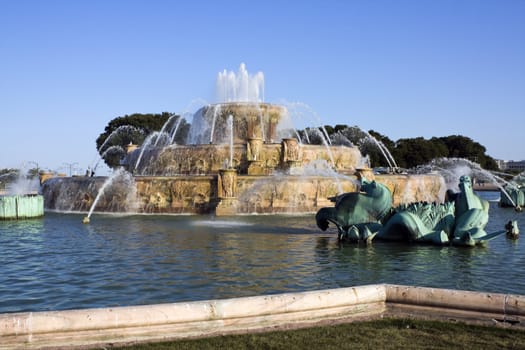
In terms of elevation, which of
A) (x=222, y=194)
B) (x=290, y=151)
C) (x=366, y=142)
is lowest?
(x=222, y=194)

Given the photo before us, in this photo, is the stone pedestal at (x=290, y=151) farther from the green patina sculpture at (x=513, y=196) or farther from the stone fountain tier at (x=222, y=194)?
the green patina sculpture at (x=513, y=196)

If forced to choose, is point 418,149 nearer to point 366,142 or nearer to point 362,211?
point 366,142

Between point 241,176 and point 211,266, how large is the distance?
48.0ft

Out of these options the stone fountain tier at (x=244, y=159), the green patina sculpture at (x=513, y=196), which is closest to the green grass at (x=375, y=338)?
the stone fountain tier at (x=244, y=159)

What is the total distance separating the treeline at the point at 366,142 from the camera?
3120 inches

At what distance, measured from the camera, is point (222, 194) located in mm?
24359

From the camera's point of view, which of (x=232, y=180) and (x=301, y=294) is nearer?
(x=301, y=294)

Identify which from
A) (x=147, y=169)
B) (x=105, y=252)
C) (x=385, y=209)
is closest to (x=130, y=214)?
(x=147, y=169)

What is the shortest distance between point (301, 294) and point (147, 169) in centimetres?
2624

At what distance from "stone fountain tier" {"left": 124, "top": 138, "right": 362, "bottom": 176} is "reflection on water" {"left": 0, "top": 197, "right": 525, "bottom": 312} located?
1224 cm

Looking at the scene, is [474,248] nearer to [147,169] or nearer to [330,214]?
[330,214]

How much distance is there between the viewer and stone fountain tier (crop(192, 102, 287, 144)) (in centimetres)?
3672

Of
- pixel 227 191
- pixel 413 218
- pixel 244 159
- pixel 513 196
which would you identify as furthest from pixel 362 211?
pixel 513 196

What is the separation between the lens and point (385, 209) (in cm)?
1404
